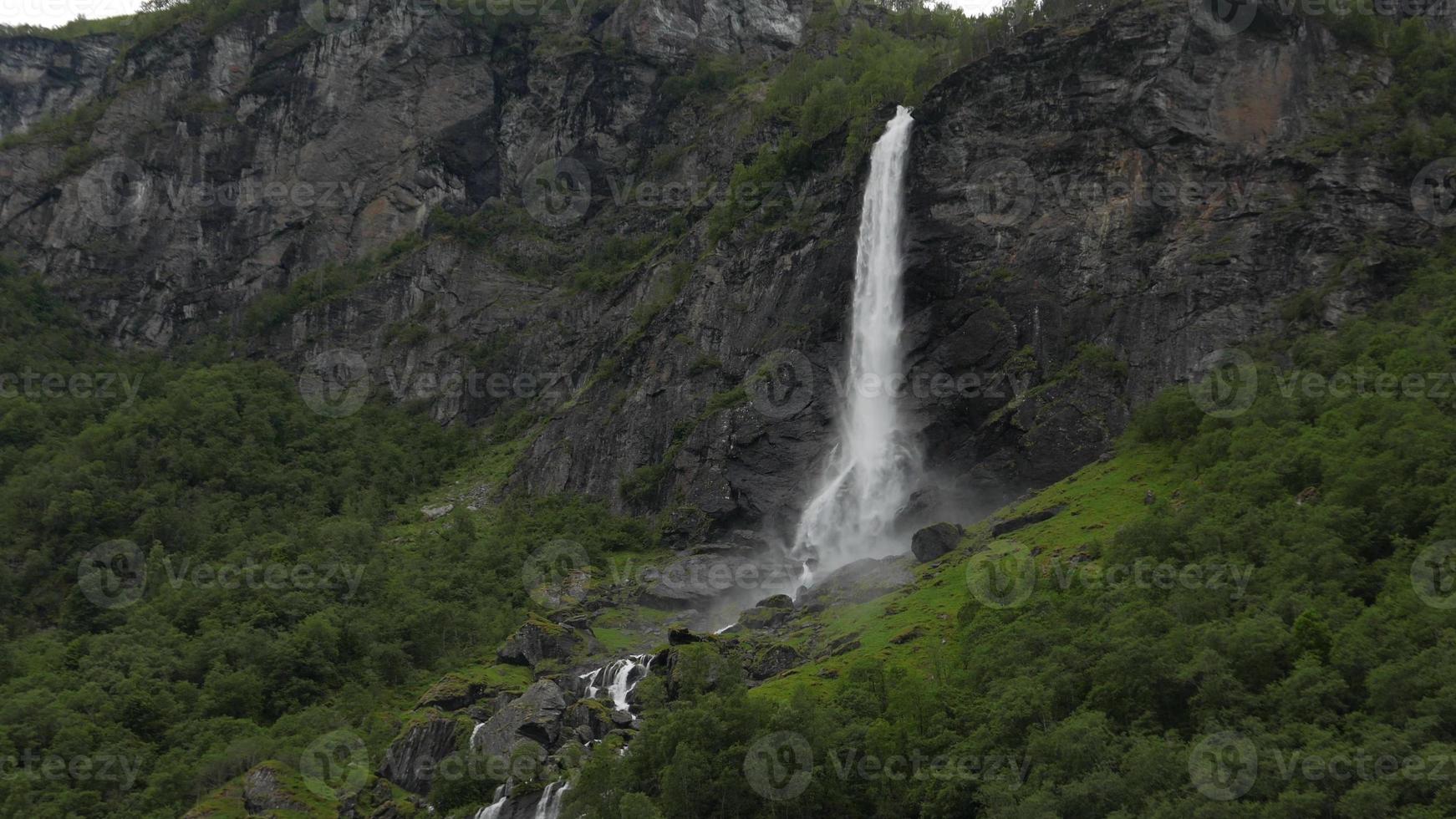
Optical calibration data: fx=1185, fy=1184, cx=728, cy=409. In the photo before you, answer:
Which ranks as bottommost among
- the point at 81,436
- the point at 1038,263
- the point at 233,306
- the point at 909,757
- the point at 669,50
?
A: the point at 909,757

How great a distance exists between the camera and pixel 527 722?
165ft

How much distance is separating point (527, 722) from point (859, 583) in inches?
819

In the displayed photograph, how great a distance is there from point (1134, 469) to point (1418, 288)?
1977cm

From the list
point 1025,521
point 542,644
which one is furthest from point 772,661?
point 1025,521

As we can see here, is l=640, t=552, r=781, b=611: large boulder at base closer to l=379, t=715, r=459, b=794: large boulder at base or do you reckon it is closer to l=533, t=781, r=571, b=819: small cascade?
l=379, t=715, r=459, b=794: large boulder at base

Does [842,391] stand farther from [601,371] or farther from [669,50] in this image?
Result: [669,50]

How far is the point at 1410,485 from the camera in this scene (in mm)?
44625

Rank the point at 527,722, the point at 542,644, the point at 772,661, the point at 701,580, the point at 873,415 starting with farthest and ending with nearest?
the point at 873,415 < the point at 701,580 < the point at 542,644 < the point at 772,661 < the point at 527,722

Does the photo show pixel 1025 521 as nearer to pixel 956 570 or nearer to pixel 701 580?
pixel 956 570

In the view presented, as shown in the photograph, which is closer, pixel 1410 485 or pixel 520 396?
pixel 1410 485

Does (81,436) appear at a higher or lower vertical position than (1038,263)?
higher

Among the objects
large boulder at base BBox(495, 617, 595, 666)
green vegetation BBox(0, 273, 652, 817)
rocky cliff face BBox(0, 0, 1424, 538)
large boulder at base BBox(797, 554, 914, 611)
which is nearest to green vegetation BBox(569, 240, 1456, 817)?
large boulder at base BBox(797, 554, 914, 611)

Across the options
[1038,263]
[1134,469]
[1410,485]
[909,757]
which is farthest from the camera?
[1038,263]

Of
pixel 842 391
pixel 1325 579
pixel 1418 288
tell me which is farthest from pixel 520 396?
pixel 1325 579
